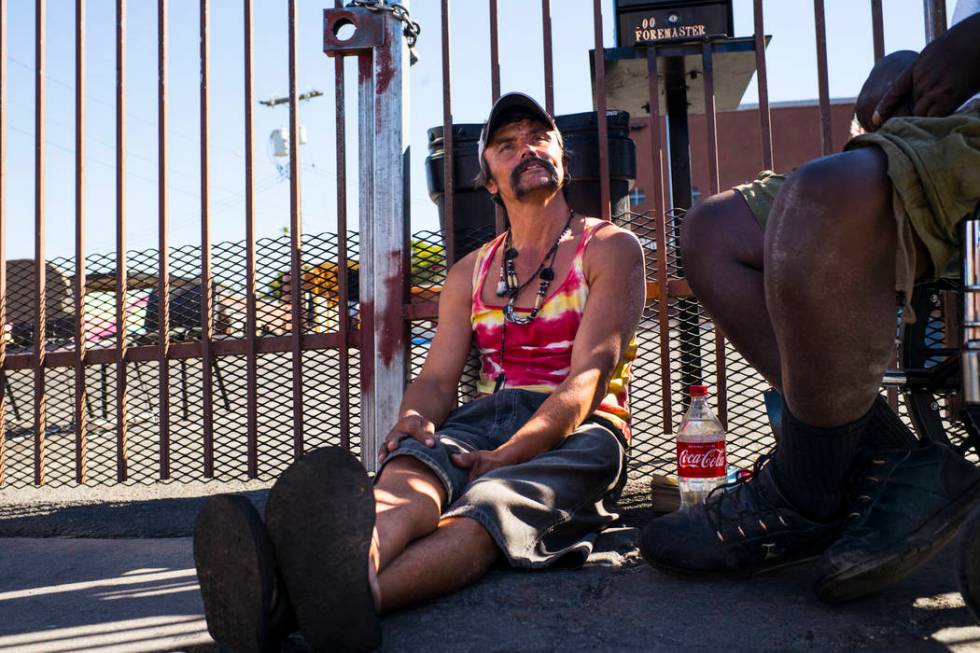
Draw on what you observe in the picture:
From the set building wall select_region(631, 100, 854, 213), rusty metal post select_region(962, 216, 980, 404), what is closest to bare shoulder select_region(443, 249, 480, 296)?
rusty metal post select_region(962, 216, 980, 404)

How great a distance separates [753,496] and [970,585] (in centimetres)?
45

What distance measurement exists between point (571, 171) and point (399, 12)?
35.6 inches

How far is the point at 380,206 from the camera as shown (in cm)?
304

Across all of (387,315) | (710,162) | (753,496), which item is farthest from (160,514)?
(710,162)

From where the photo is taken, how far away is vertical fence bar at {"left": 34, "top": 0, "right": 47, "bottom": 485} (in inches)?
134

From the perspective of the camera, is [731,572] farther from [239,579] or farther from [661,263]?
[661,263]

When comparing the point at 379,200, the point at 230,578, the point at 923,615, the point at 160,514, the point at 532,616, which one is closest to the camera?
the point at 230,578

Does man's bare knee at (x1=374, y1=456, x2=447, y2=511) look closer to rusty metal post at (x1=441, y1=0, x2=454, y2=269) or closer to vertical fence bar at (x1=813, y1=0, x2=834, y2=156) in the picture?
rusty metal post at (x1=441, y1=0, x2=454, y2=269)

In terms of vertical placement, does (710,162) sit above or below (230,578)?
above

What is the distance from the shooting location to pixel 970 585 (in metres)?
1.23

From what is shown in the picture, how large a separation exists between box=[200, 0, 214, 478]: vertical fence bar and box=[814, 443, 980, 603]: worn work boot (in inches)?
92.9

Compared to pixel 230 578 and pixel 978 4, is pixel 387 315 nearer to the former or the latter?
pixel 230 578

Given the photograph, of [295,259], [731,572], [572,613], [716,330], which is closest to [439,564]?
[572,613]

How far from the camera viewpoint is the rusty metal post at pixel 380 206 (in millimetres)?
2979
